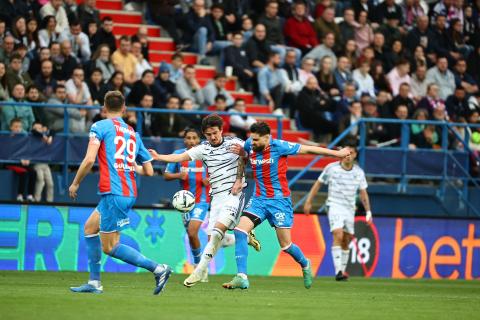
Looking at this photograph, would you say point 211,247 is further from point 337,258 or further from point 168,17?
point 168,17

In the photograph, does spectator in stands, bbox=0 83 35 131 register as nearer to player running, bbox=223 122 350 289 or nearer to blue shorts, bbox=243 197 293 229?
player running, bbox=223 122 350 289

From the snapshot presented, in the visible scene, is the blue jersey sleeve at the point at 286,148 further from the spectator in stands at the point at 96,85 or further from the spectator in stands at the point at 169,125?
the spectator in stands at the point at 96,85

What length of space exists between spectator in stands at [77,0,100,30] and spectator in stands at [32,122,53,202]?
3.67 m

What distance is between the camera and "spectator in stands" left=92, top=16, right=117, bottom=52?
76.2 feet

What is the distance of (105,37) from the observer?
23.4 m

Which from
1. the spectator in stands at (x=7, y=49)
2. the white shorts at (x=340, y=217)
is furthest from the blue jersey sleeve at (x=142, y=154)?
the spectator in stands at (x=7, y=49)

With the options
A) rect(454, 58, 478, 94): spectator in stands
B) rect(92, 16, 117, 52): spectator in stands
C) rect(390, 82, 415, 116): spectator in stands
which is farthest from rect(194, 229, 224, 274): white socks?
rect(454, 58, 478, 94): spectator in stands

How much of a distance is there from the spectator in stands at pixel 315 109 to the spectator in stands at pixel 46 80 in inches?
220

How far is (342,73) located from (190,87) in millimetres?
4224

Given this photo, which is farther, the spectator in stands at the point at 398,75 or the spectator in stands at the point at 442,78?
the spectator in stands at the point at 442,78

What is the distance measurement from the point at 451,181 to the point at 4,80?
976cm

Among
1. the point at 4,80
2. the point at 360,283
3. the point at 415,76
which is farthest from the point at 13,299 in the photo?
the point at 415,76

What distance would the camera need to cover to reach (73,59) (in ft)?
72.4

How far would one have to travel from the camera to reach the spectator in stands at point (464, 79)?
2848 cm
